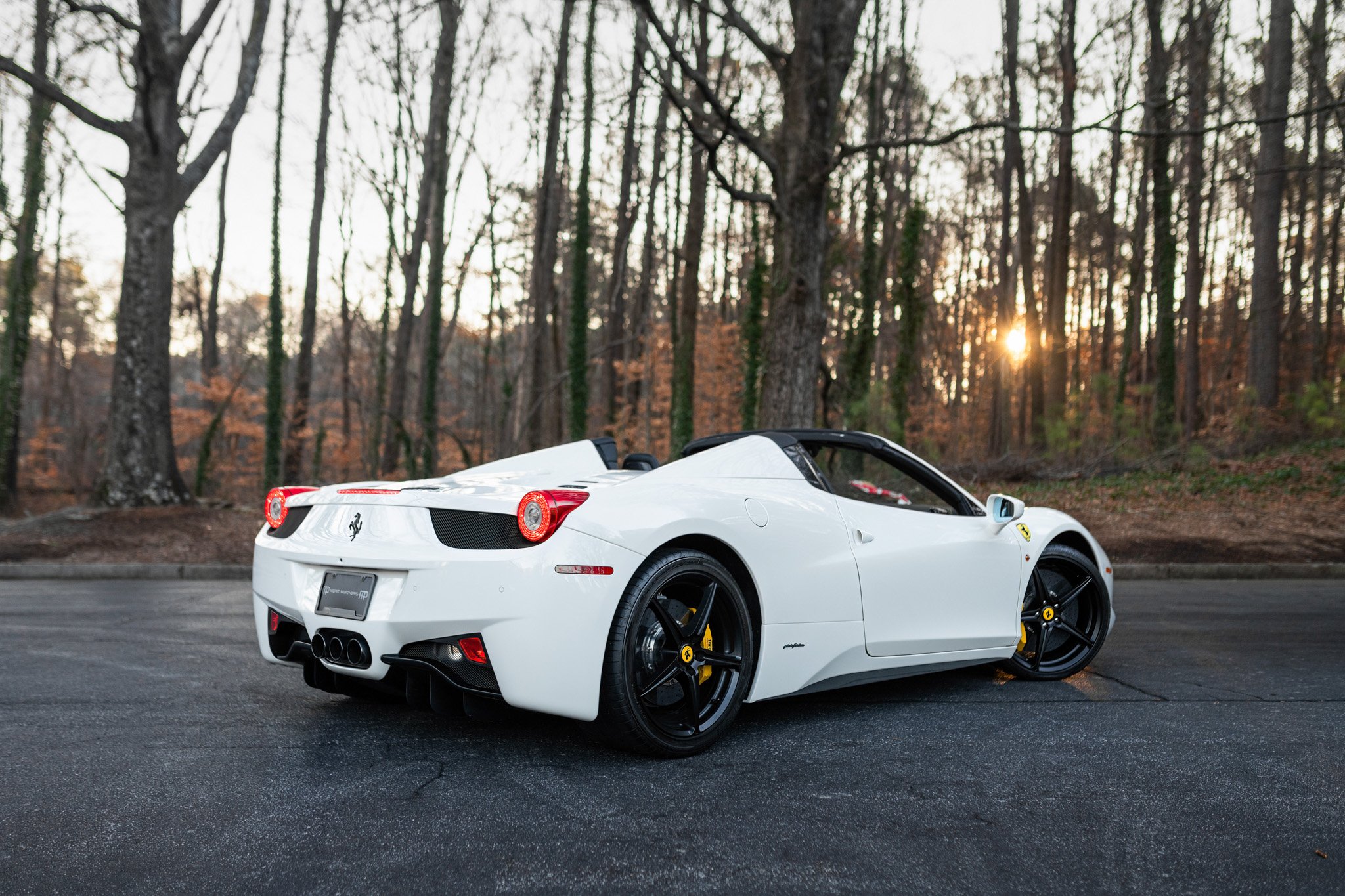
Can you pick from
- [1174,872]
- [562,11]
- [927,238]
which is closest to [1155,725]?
[1174,872]

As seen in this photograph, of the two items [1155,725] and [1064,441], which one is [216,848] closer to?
[1155,725]

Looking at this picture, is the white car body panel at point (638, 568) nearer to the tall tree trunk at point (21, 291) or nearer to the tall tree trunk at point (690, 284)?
the tall tree trunk at point (690, 284)

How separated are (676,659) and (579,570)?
0.55 metres

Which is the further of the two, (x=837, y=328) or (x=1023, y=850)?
(x=837, y=328)

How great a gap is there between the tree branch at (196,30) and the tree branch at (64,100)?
1.38 metres

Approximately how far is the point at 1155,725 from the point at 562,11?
71.5ft

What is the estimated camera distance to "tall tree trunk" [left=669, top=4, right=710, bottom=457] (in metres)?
20.7

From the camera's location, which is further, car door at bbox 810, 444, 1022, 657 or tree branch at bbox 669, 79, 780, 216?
tree branch at bbox 669, 79, 780, 216

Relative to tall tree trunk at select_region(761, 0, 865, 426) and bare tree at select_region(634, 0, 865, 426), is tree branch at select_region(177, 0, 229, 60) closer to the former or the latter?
bare tree at select_region(634, 0, 865, 426)

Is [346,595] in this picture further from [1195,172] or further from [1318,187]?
[1318,187]

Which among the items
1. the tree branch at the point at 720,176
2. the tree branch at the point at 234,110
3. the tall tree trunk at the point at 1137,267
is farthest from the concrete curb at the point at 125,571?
the tall tree trunk at the point at 1137,267

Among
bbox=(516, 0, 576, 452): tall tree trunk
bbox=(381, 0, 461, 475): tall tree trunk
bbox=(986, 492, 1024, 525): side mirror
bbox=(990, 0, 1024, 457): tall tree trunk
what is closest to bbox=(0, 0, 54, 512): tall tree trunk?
bbox=(381, 0, 461, 475): tall tree trunk

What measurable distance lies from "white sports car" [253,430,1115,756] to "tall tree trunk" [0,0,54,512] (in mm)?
17613

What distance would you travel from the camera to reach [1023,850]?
106 inches
